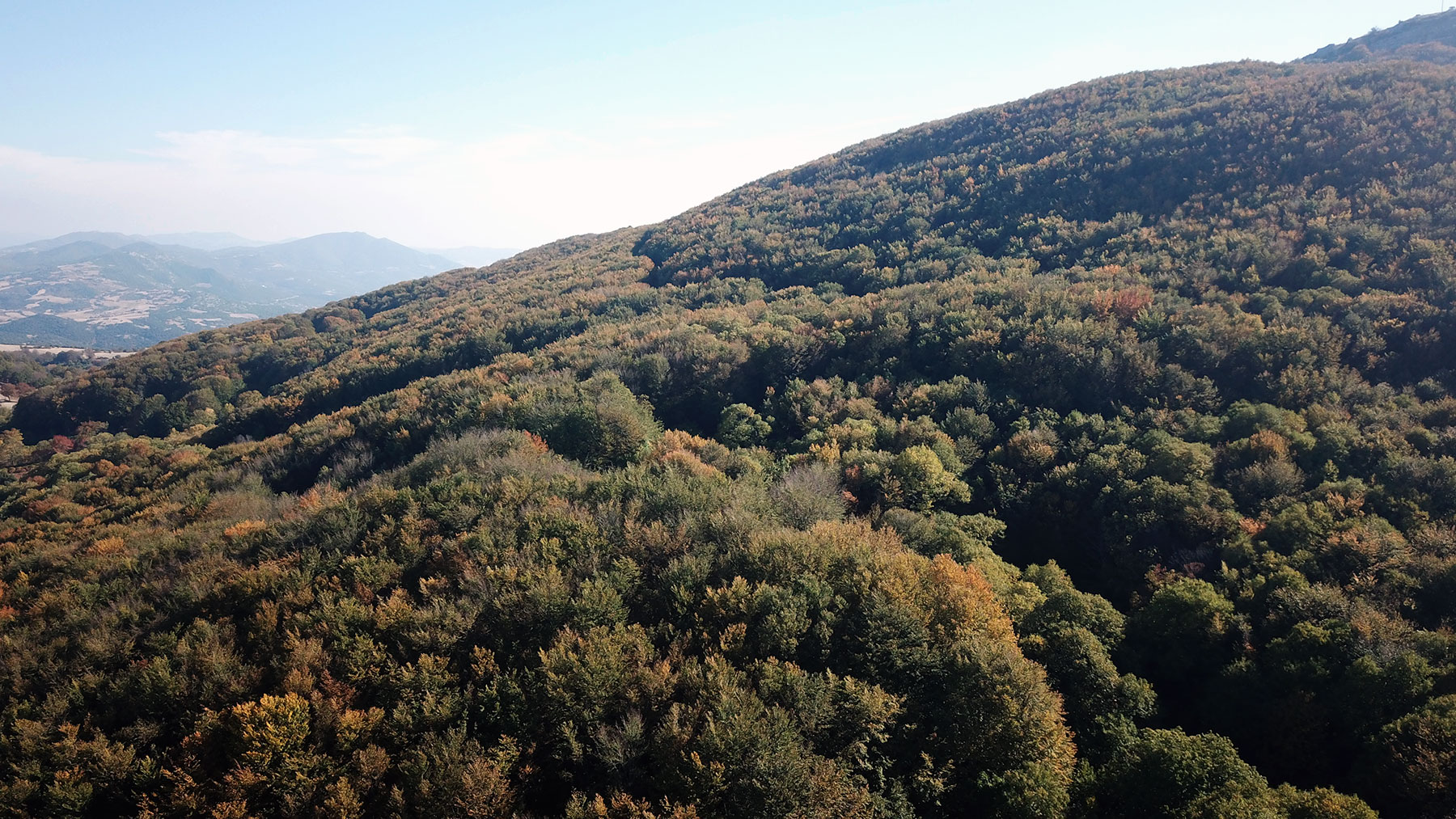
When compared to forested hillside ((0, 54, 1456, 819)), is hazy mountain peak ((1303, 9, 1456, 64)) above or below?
above

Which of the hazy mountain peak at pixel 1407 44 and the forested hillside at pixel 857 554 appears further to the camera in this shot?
the hazy mountain peak at pixel 1407 44

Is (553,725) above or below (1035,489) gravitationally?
above

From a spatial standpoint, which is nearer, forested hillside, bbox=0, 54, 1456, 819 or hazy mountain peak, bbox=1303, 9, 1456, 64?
forested hillside, bbox=0, 54, 1456, 819

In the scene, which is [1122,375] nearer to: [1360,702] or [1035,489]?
[1035,489]

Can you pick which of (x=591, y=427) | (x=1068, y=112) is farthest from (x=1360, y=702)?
(x=1068, y=112)

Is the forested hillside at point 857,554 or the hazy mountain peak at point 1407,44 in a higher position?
the hazy mountain peak at point 1407,44
